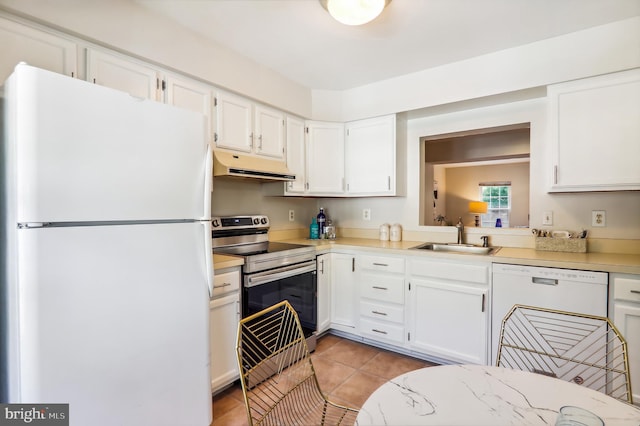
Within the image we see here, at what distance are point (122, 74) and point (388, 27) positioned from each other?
162 centimetres

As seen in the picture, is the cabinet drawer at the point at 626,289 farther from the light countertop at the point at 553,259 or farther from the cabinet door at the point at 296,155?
the cabinet door at the point at 296,155

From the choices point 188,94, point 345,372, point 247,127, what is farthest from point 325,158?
point 345,372

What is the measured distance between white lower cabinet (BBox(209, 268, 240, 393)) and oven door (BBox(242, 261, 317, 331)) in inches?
3.2

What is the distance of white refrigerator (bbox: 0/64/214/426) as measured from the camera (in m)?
1.09

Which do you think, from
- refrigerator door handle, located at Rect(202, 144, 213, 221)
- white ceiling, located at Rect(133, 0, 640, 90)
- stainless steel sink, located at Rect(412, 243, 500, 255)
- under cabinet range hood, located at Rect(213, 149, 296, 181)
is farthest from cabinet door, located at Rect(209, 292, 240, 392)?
white ceiling, located at Rect(133, 0, 640, 90)

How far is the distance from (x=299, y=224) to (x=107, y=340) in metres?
2.27

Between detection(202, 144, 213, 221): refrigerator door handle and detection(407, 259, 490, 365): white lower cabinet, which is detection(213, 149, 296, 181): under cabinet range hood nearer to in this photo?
detection(202, 144, 213, 221): refrigerator door handle

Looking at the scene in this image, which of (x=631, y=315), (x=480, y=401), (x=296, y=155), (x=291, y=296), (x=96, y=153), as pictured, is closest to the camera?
(x=480, y=401)

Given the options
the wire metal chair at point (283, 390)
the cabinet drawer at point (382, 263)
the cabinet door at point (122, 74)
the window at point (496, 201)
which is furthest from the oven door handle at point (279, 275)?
the window at point (496, 201)

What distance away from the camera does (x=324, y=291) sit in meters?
2.82

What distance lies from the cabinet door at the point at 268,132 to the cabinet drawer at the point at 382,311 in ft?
4.93

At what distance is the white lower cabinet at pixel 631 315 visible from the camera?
5.73ft

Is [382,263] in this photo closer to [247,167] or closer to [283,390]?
[283,390]

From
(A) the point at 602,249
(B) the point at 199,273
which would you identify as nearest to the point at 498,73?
(A) the point at 602,249
